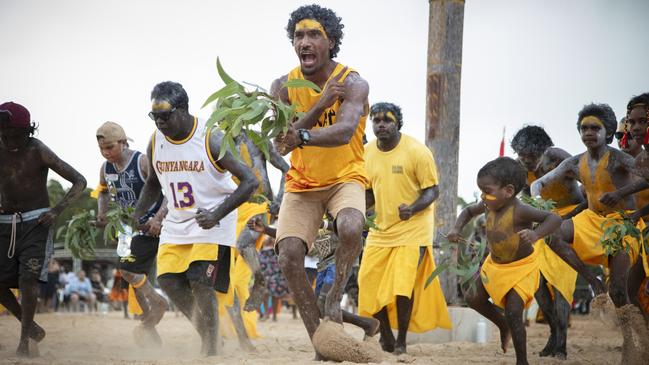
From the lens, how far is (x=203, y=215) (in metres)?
6.57

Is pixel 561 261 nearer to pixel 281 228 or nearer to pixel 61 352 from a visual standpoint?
pixel 281 228

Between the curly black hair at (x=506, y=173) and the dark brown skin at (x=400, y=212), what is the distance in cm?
172

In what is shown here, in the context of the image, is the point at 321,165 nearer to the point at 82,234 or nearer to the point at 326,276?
the point at 326,276

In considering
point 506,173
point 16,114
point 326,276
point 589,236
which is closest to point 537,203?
point 589,236

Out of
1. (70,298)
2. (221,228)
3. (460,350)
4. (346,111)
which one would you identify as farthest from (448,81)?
(70,298)

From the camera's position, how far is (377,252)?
8773mm

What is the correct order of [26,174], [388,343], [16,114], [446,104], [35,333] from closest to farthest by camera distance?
1. [35,333]
2. [16,114]
3. [26,174]
4. [388,343]
5. [446,104]

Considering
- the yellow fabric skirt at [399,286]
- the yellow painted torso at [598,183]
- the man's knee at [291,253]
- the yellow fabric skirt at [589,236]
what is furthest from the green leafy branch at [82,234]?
the yellow painted torso at [598,183]

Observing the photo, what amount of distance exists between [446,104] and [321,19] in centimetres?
482

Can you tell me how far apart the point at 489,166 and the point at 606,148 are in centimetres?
170

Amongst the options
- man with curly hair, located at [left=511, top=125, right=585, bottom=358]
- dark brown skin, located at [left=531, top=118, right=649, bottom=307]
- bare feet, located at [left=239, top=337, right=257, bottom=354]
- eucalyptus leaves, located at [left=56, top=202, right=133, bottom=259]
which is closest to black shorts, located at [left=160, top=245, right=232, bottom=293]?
bare feet, located at [left=239, top=337, right=257, bottom=354]

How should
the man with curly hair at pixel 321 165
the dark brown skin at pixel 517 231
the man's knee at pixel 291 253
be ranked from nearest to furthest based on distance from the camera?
the man with curly hair at pixel 321 165, the man's knee at pixel 291 253, the dark brown skin at pixel 517 231

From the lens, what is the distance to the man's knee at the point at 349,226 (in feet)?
19.0

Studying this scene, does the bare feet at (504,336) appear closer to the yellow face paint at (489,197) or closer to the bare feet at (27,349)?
the yellow face paint at (489,197)
